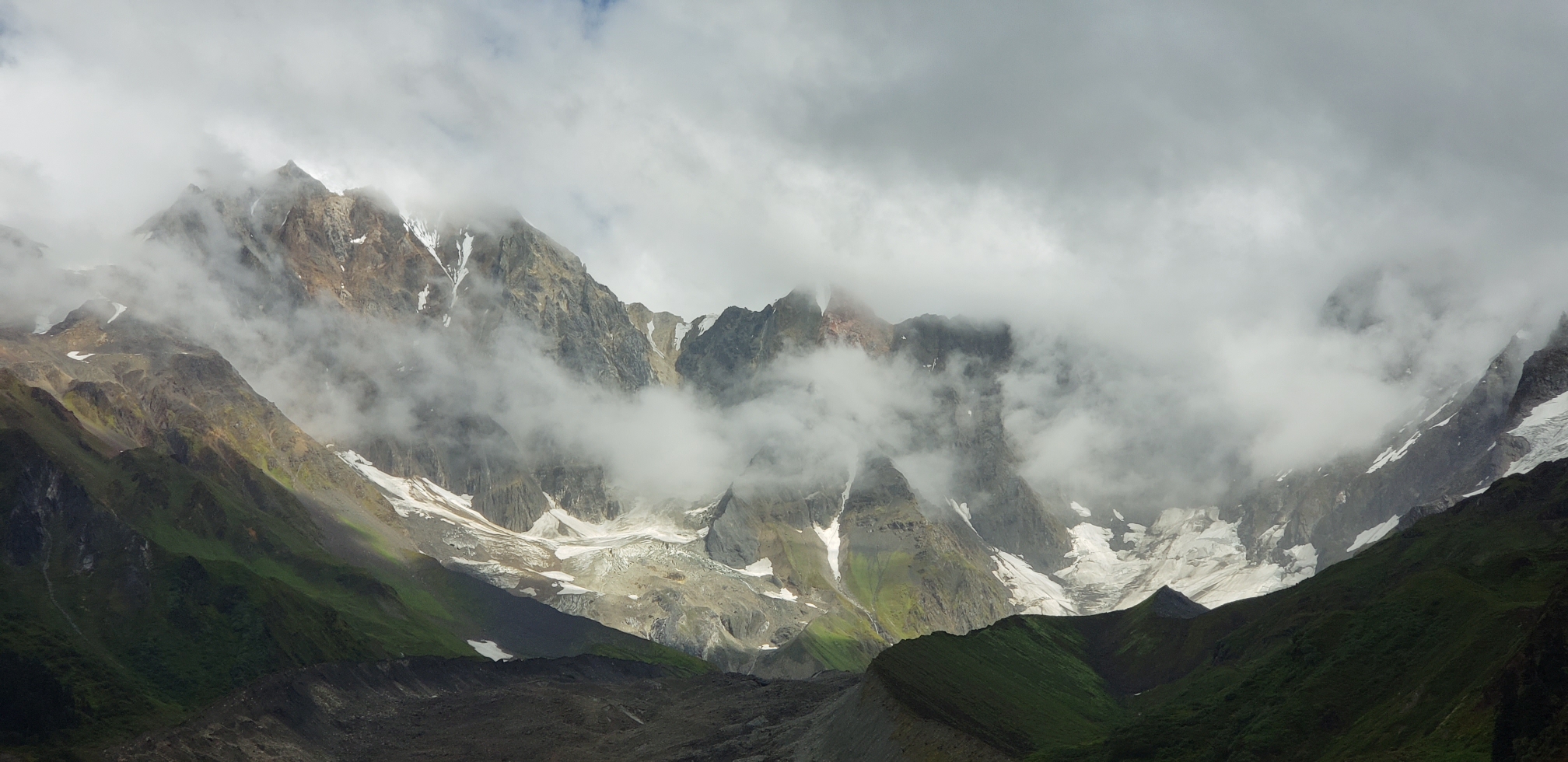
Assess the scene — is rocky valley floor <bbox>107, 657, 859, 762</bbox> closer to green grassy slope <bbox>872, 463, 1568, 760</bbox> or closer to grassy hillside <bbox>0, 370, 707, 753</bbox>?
grassy hillside <bbox>0, 370, 707, 753</bbox>

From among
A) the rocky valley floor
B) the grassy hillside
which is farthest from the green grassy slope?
the grassy hillside

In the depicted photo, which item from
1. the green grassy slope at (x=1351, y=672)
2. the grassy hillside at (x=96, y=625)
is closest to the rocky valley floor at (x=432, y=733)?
the grassy hillside at (x=96, y=625)

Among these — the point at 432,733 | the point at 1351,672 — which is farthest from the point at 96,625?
the point at 1351,672

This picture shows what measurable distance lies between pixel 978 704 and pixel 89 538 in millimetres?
147721

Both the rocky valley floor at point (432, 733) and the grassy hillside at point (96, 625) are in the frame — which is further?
the rocky valley floor at point (432, 733)

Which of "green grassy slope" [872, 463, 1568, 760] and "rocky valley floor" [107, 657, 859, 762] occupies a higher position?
"green grassy slope" [872, 463, 1568, 760]

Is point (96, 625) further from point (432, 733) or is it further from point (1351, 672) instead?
point (1351, 672)

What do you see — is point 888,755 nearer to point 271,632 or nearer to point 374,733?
point 374,733

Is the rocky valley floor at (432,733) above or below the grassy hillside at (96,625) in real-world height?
below

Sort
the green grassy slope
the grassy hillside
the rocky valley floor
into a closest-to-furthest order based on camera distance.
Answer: the green grassy slope, the grassy hillside, the rocky valley floor

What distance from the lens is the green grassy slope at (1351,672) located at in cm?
7919

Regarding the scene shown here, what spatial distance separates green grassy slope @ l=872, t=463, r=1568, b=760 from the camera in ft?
260

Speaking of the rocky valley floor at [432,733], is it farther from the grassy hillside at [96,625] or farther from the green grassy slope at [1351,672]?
the green grassy slope at [1351,672]

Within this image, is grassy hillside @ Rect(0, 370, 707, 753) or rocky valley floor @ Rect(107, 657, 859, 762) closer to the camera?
grassy hillside @ Rect(0, 370, 707, 753)
